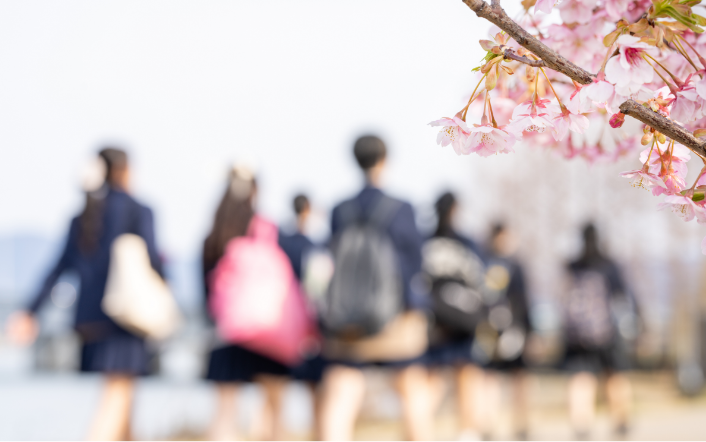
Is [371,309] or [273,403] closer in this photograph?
[371,309]

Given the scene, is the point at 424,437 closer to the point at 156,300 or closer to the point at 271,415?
the point at 271,415

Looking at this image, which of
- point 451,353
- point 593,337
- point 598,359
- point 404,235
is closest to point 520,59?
point 404,235

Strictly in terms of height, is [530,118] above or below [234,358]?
above

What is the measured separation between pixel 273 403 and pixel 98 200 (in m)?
1.76

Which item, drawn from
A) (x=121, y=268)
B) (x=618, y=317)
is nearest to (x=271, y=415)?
(x=121, y=268)

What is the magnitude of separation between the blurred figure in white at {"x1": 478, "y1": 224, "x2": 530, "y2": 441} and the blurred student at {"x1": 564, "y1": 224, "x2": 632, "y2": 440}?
50 cm

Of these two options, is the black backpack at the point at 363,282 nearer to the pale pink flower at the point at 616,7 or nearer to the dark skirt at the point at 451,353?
the dark skirt at the point at 451,353

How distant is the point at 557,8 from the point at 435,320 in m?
4.06

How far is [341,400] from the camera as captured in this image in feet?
11.2

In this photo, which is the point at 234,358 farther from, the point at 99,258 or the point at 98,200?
the point at 98,200

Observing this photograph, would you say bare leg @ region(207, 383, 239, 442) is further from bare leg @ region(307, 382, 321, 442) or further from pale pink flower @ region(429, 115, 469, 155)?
pale pink flower @ region(429, 115, 469, 155)

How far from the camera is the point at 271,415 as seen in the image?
4.19m

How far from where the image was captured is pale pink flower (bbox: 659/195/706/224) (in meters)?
1.03

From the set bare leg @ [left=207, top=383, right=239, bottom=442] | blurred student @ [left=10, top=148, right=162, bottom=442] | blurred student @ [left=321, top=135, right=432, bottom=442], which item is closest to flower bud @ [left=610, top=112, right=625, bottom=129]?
blurred student @ [left=321, top=135, right=432, bottom=442]
